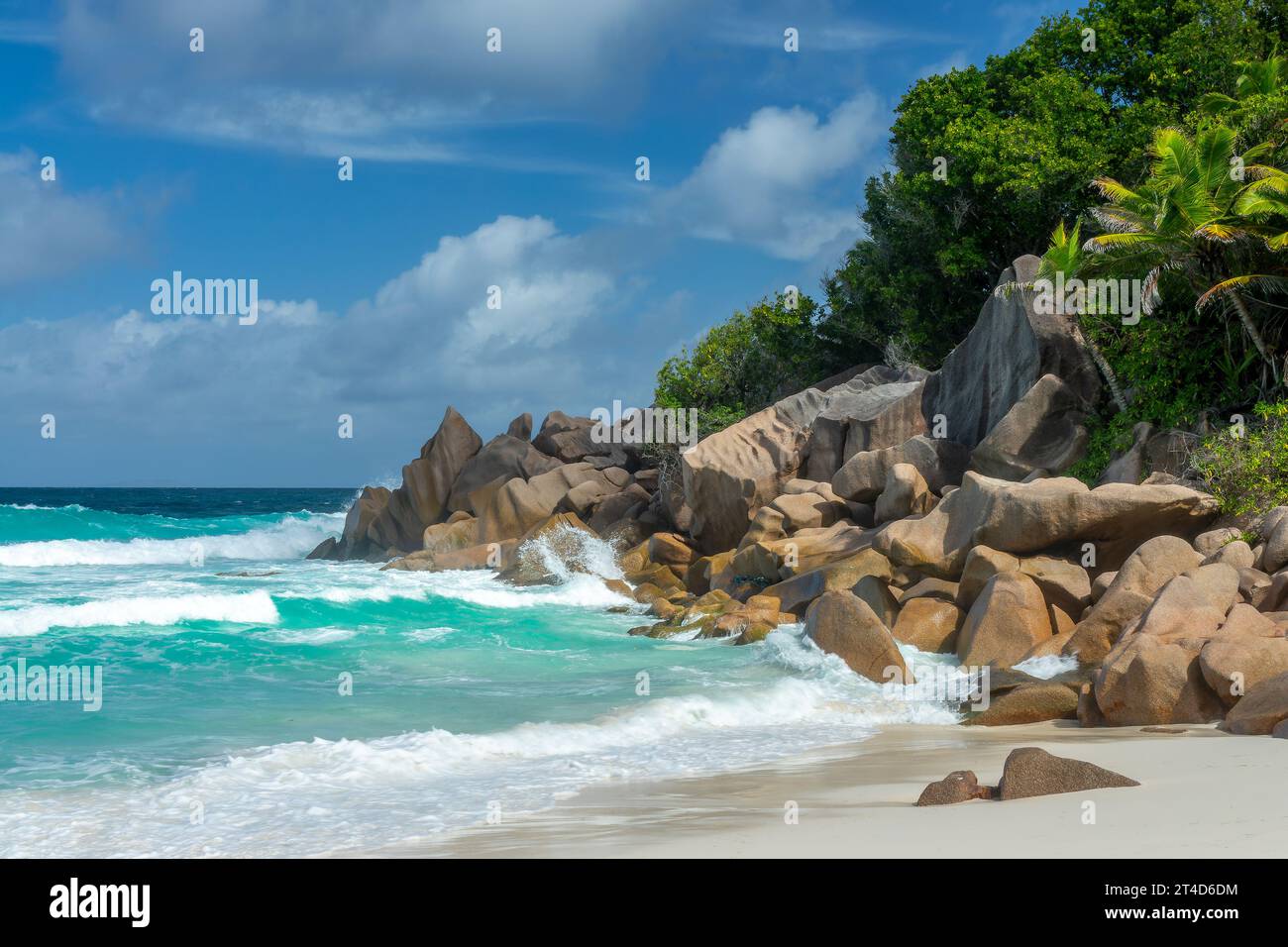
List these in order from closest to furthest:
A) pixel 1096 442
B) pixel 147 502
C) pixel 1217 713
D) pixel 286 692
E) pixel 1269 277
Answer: pixel 1217 713, pixel 286 692, pixel 1269 277, pixel 1096 442, pixel 147 502

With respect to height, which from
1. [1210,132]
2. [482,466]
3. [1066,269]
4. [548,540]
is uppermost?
[1210,132]

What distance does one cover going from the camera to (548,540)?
29500 mm

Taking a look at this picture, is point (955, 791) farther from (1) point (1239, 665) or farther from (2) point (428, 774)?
(2) point (428, 774)

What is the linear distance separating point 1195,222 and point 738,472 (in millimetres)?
11091

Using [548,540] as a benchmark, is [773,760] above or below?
below

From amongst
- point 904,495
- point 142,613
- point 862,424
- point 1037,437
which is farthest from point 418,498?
point 1037,437

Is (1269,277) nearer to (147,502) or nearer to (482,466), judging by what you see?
(482,466)

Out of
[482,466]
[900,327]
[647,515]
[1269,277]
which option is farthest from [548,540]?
[1269,277]

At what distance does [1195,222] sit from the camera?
1889 cm

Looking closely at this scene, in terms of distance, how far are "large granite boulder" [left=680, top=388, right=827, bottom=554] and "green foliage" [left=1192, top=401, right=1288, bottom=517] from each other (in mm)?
10351

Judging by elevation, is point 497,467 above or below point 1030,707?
above

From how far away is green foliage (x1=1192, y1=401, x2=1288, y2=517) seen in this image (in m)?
16.1

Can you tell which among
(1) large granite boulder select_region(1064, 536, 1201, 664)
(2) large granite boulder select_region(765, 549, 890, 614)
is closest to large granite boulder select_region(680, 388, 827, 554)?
(2) large granite boulder select_region(765, 549, 890, 614)
